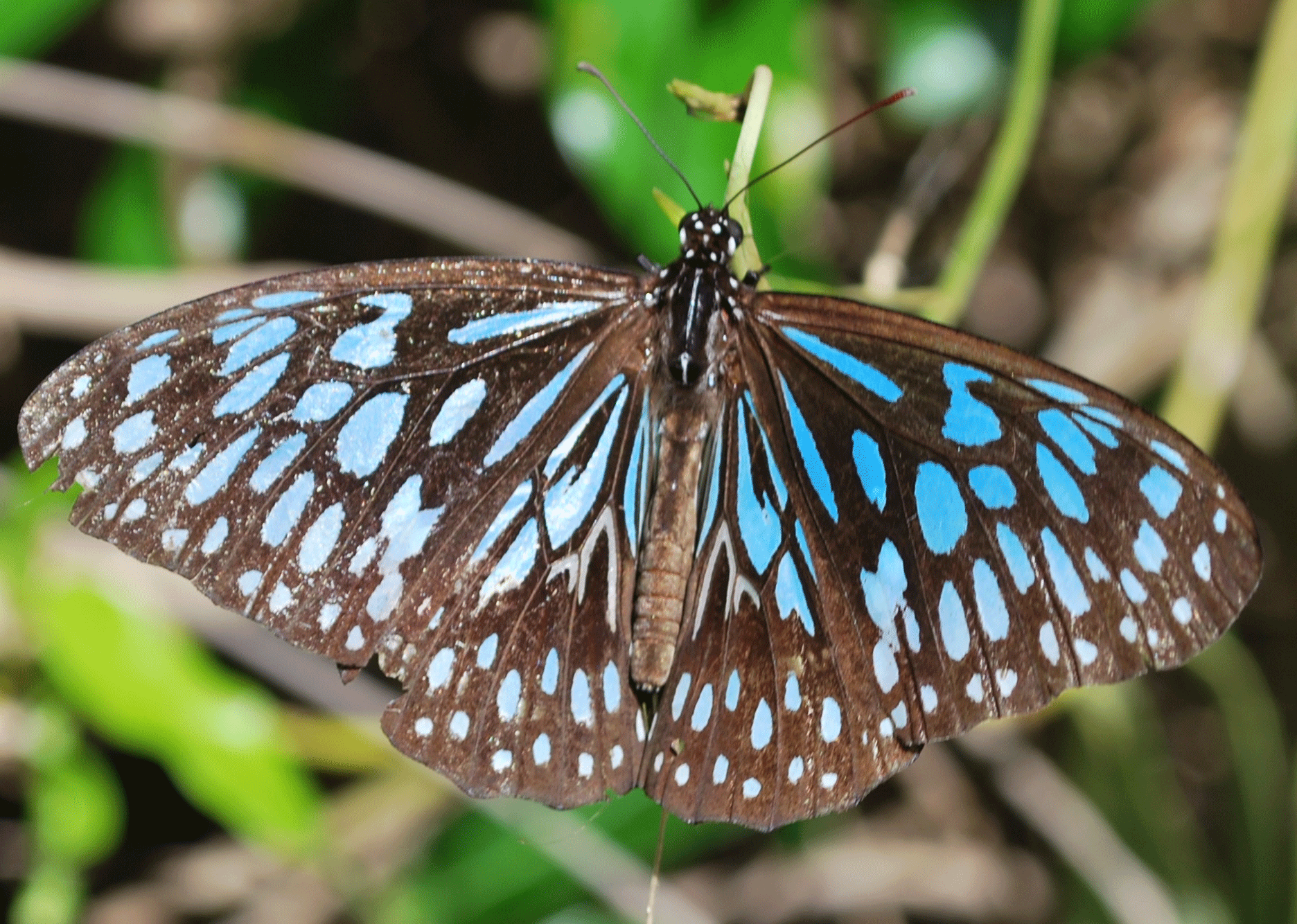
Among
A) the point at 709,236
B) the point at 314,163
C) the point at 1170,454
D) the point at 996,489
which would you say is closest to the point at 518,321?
the point at 709,236

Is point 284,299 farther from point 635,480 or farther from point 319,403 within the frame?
point 635,480

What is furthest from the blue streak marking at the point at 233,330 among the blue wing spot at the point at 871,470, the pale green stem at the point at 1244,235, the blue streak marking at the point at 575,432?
the pale green stem at the point at 1244,235

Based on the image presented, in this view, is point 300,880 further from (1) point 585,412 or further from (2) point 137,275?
(1) point 585,412

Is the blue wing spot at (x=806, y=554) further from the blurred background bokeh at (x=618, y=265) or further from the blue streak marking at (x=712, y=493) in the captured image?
the blurred background bokeh at (x=618, y=265)

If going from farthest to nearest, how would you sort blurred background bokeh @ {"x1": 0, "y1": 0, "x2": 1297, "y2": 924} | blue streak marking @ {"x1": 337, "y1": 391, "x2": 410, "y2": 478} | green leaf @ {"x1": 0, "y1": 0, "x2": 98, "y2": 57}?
green leaf @ {"x1": 0, "y1": 0, "x2": 98, "y2": 57}
blurred background bokeh @ {"x1": 0, "y1": 0, "x2": 1297, "y2": 924}
blue streak marking @ {"x1": 337, "y1": 391, "x2": 410, "y2": 478}

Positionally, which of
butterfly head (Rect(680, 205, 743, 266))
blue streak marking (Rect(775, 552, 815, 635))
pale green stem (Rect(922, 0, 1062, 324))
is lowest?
blue streak marking (Rect(775, 552, 815, 635))

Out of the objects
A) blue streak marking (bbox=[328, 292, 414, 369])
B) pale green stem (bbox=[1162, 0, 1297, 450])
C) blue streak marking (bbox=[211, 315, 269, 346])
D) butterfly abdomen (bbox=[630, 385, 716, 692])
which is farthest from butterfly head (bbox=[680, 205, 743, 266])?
pale green stem (bbox=[1162, 0, 1297, 450])

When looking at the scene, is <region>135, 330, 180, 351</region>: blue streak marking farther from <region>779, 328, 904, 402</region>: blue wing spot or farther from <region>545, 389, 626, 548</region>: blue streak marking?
<region>779, 328, 904, 402</region>: blue wing spot
